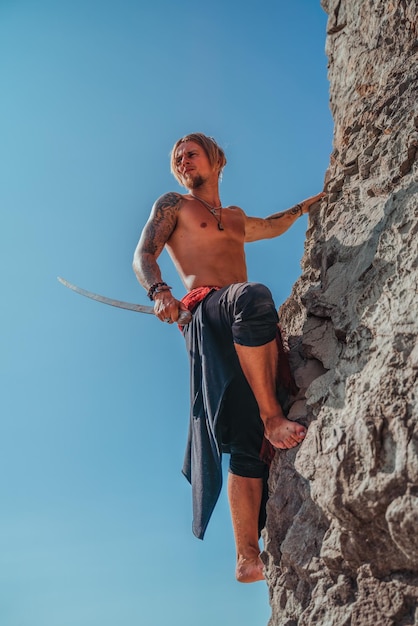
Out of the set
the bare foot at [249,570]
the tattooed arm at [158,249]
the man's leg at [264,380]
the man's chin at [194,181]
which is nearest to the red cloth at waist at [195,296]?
the tattooed arm at [158,249]

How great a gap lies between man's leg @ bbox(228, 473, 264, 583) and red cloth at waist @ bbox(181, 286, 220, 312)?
3.74 ft

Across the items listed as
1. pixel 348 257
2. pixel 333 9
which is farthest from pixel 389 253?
pixel 333 9

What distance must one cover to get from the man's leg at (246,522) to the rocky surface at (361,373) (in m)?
0.25

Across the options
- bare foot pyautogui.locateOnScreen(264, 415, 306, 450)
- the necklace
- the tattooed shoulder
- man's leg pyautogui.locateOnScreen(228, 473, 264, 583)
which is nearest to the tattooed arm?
the tattooed shoulder

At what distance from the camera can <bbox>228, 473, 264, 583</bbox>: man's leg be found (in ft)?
12.8

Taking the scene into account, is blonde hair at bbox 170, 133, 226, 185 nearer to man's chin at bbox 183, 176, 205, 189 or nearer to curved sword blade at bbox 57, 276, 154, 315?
man's chin at bbox 183, 176, 205, 189

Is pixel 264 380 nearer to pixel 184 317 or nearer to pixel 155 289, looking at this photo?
pixel 184 317

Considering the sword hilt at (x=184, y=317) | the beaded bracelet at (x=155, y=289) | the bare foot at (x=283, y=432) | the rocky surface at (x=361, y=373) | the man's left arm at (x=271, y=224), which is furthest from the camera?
the man's left arm at (x=271, y=224)

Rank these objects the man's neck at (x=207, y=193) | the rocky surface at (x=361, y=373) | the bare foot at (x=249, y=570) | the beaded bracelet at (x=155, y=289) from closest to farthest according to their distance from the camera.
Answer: the rocky surface at (x=361, y=373), the bare foot at (x=249, y=570), the beaded bracelet at (x=155, y=289), the man's neck at (x=207, y=193)

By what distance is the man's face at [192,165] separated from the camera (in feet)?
17.0

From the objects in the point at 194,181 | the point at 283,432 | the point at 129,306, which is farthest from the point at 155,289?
the point at 194,181

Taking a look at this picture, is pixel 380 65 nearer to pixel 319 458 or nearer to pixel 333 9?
pixel 333 9

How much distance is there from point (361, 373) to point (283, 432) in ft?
2.19

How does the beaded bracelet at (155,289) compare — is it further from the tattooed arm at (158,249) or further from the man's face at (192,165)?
the man's face at (192,165)
